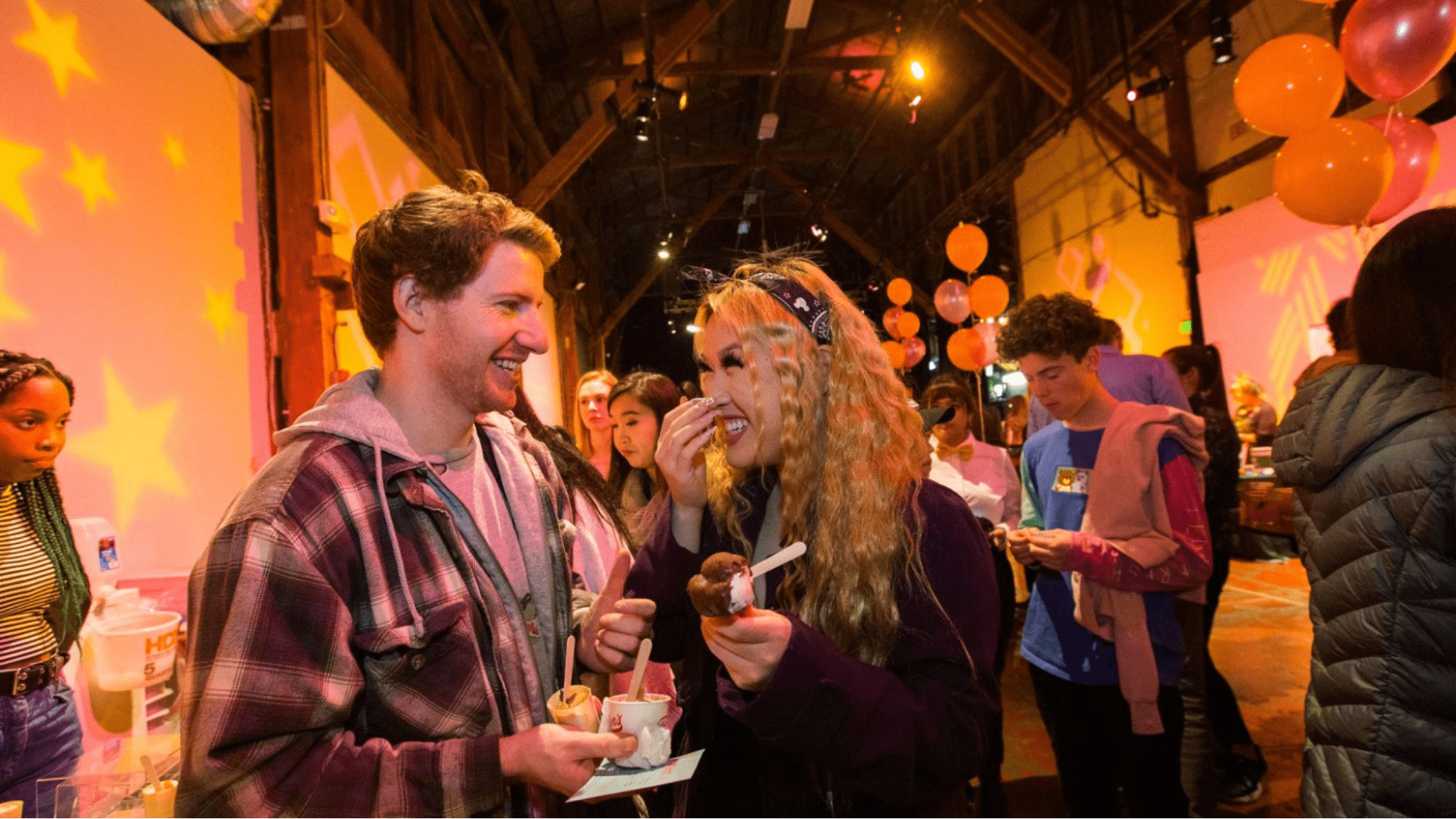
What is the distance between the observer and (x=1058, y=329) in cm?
268

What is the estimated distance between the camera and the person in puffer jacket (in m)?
1.48

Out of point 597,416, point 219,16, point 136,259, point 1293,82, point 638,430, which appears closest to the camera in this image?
point 136,259

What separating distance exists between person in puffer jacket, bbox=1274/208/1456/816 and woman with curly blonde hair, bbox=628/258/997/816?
2.92 feet

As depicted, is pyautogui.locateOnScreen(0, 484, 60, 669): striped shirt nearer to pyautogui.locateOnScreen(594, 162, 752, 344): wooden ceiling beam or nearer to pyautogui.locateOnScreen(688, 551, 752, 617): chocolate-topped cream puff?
pyautogui.locateOnScreen(688, 551, 752, 617): chocolate-topped cream puff

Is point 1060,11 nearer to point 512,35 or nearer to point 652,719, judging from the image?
point 512,35

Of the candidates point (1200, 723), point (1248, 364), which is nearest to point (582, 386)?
point (1200, 723)

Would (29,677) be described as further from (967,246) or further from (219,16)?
(967,246)

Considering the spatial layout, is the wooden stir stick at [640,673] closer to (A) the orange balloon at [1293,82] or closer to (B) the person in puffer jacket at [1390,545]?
(B) the person in puffer jacket at [1390,545]

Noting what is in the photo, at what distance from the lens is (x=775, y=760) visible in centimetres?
133

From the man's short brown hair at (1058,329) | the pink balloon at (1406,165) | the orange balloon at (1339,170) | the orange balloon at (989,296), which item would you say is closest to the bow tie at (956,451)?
the man's short brown hair at (1058,329)

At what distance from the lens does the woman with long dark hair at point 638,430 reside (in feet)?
12.0

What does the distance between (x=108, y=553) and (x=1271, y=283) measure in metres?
8.63

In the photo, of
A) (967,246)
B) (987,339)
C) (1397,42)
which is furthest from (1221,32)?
(987,339)

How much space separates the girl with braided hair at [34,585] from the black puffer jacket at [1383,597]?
3251 mm
